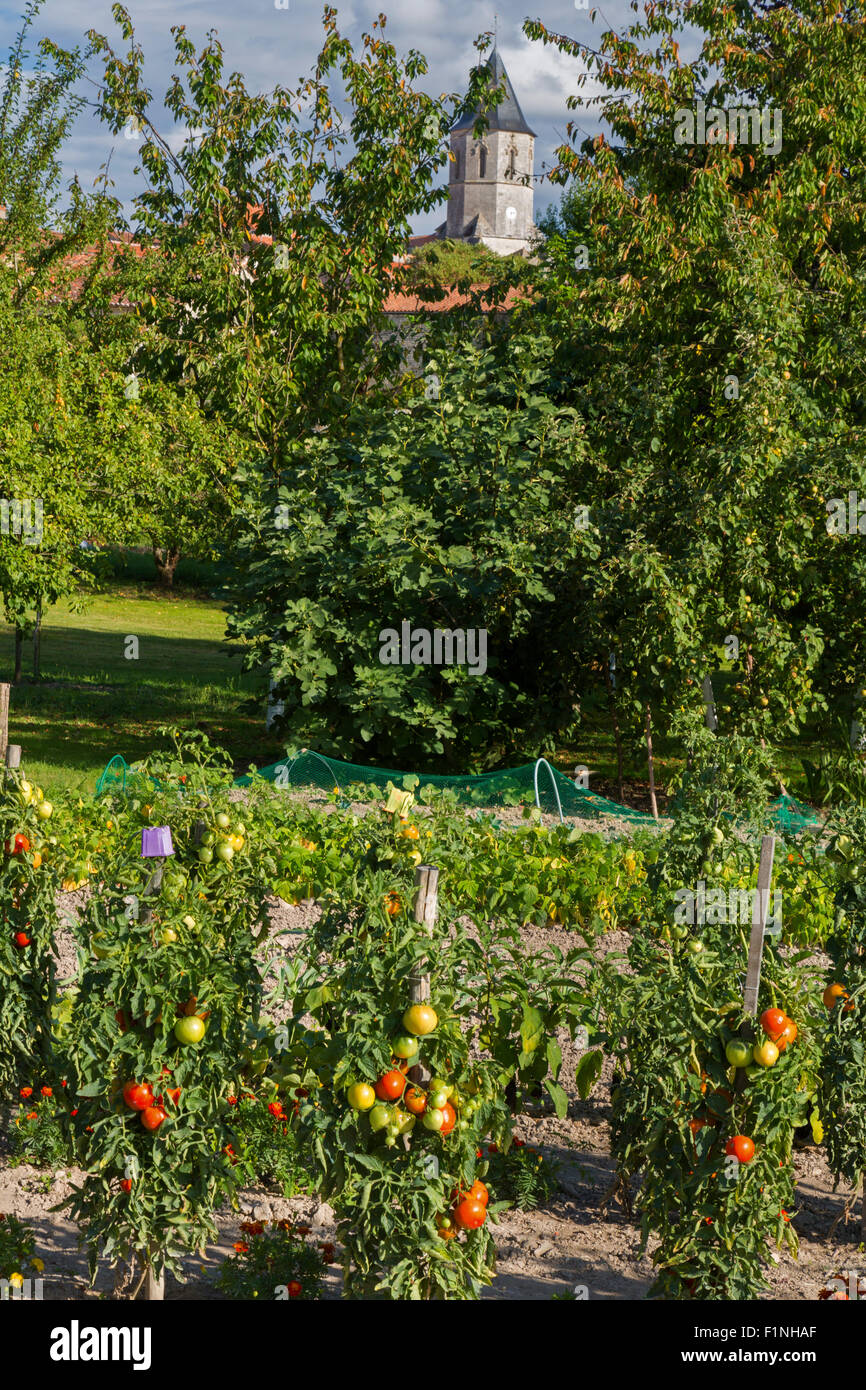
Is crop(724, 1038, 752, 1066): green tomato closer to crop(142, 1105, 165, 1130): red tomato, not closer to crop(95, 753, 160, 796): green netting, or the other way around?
crop(142, 1105, 165, 1130): red tomato

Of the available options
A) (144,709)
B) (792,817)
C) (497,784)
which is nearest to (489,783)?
(497,784)

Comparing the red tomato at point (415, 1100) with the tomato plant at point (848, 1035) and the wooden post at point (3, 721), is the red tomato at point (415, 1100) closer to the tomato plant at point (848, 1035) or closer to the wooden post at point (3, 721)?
the tomato plant at point (848, 1035)

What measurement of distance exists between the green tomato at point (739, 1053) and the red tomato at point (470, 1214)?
0.71 m

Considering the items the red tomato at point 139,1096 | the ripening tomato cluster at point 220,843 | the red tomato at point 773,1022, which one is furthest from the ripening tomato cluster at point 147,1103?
the red tomato at point 773,1022

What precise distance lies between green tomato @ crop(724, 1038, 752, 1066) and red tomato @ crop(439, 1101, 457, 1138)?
71 centimetres

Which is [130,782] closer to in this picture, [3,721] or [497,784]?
[3,721]

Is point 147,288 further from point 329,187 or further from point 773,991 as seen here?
point 773,991

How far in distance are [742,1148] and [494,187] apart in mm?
91551

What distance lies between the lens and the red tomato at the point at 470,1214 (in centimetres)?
289

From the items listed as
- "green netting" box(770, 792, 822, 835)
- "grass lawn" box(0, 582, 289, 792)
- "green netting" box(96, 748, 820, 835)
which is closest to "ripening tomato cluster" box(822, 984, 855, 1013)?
"green netting" box(770, 792, 822, 835)

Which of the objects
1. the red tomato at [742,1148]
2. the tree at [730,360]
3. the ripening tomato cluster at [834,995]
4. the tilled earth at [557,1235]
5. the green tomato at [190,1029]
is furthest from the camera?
the tree at [730,360]

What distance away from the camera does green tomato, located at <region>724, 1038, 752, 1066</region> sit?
3.09m

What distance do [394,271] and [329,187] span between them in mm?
973
